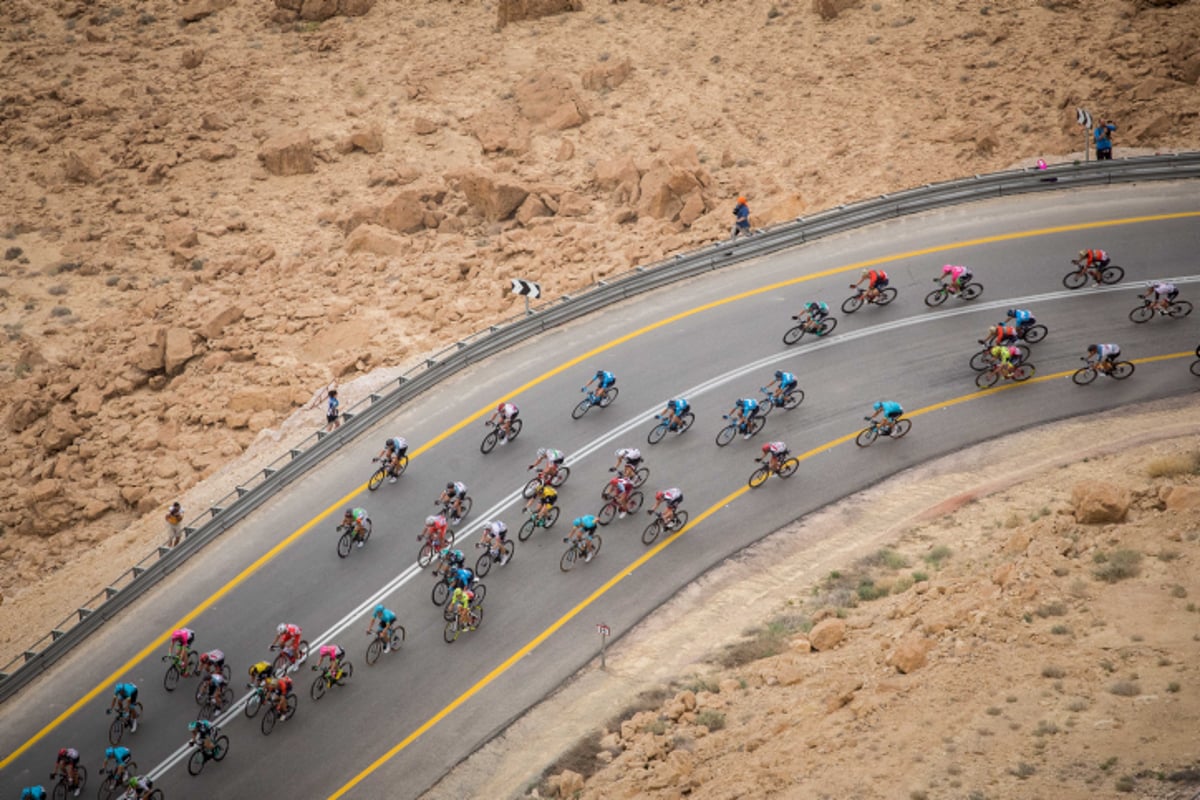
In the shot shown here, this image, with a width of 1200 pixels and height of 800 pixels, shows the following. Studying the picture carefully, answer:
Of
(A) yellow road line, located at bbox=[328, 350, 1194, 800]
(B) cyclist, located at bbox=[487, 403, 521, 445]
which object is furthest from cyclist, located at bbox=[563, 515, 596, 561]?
(B) cyclist, located at bbox=[487, 403, 521, 445]

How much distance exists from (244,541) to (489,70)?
29.0 meters

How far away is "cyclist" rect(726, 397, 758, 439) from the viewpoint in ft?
96.2

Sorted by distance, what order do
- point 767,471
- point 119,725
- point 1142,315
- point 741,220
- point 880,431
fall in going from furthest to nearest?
point 741,220 < point 1142,315 < point 880,431 < point 767,471 < point 119,725

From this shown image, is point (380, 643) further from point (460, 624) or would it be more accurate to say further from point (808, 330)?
point (808, 330)

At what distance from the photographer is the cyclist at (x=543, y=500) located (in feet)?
89.0

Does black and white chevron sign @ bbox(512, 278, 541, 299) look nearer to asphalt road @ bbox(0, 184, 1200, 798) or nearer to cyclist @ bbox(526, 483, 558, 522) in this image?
asphalt road @ bbox(0, 184, 1200, 798)

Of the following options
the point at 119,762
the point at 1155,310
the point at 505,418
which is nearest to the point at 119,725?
the point at 119,762

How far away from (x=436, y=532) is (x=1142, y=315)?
2072 centimetres

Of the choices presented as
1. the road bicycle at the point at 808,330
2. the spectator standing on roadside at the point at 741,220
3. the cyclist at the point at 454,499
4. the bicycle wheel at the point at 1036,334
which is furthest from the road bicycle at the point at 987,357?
the cyclist at the point at 454,499

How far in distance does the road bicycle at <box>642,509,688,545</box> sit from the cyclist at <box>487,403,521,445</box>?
4.89 meters

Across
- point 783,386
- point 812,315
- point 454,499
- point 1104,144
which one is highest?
point 1104,144

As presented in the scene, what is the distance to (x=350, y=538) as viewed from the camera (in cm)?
2780

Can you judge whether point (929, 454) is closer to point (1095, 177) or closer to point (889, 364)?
point (889, 364)

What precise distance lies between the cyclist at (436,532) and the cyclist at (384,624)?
216 cm
